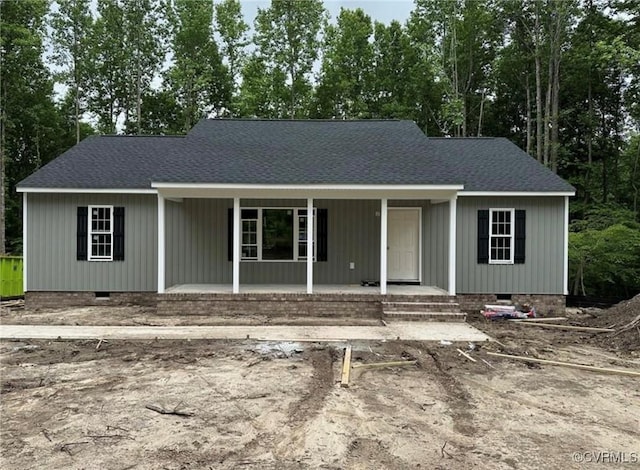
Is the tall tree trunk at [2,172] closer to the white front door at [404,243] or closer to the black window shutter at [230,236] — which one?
the black window shutter at [230,236]

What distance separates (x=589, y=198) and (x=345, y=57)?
1501cm

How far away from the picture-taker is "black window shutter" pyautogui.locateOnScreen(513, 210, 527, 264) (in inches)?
444

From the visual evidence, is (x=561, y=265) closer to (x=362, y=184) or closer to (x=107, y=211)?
(x=362, y=184)

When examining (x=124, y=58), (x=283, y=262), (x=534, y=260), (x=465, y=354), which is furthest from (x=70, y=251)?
(x=124, y=58)

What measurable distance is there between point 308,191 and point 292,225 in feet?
6.66

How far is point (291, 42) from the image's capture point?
25156 mm

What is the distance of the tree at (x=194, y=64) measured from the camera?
2486 cm

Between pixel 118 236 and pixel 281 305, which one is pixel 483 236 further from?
pixel 118 236

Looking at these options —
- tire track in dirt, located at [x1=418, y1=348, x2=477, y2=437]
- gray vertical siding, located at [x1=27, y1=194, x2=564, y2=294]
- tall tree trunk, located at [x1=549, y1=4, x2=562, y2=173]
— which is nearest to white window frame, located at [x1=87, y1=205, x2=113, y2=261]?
gray vertical siding, located at [x1=27, y1=194, x2=564, y2=294]

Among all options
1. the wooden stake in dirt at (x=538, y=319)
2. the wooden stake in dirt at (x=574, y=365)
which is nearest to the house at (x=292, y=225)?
the wooden stake in dirt at (x=538, y=319)

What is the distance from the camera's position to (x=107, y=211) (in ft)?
→ 37.6

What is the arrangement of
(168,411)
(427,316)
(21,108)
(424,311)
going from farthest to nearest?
(21,108), (424,311), (427,316), (168,411)

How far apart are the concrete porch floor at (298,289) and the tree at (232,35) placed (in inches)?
674

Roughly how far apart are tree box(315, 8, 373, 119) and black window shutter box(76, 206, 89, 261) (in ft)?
54.5
